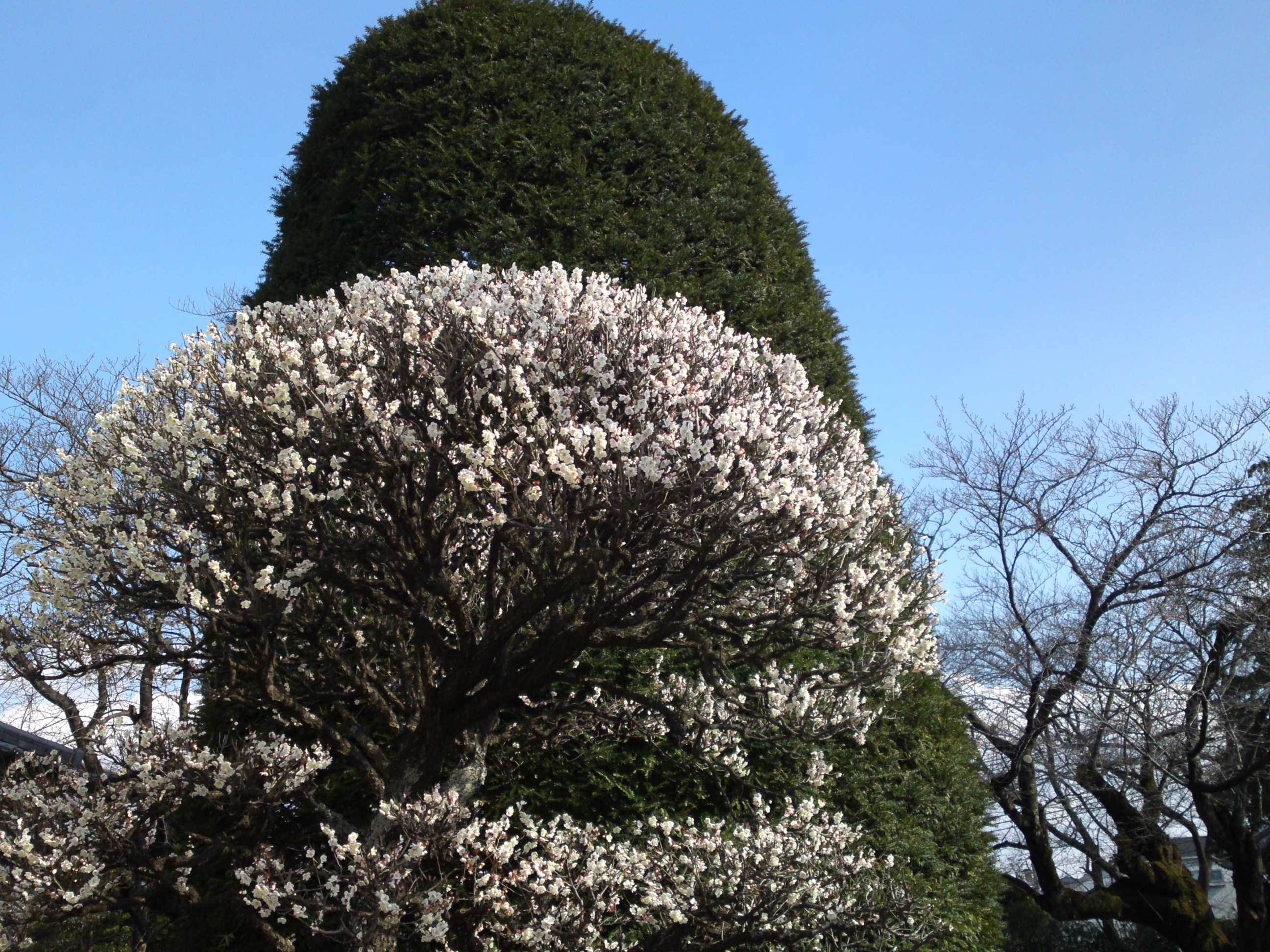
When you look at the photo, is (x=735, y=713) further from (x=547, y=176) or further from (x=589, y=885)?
(x=547, y=176)

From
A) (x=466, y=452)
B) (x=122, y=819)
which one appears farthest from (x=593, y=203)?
(x=122, y=819)

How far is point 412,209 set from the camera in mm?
7844

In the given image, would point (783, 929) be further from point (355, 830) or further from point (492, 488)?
point (492, 488)

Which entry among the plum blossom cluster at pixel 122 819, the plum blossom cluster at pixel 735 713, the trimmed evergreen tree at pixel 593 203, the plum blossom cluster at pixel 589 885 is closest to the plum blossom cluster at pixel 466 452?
the plum blossom cluster at pixel 735 713

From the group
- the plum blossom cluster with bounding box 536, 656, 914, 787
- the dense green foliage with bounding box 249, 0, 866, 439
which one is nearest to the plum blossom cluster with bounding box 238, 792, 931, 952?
the plum blossom cluster with bounding box 536, 656, 914, 787

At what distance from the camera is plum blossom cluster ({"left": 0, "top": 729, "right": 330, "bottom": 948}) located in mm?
5055

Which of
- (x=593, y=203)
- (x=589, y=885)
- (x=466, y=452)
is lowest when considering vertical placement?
(x=589, y=885)

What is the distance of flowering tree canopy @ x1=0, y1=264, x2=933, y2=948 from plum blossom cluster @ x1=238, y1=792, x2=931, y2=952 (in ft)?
0.09

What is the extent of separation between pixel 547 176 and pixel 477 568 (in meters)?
3.78

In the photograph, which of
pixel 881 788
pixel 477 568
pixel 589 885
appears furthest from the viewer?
pixel 881 788

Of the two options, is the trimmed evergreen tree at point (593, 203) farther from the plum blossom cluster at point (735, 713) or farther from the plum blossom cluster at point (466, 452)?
the plum blossom cluster at point (466, 452)

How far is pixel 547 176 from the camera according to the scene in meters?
7.87

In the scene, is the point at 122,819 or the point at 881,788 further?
the point at 881,788

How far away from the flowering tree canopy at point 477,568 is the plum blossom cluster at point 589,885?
0.03m
